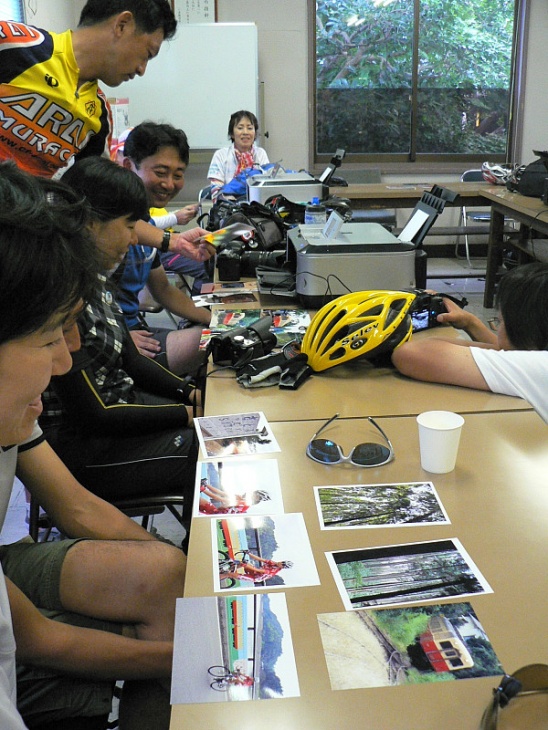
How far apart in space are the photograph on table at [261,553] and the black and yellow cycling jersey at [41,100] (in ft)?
4.59

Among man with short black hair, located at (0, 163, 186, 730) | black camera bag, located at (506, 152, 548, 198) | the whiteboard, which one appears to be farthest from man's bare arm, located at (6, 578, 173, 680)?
the whiteboard

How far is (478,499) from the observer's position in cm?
120

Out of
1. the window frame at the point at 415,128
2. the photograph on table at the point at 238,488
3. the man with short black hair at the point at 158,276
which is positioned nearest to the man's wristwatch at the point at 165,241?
the man with short black hair at the point at 158,276

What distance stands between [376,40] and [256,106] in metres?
1.32

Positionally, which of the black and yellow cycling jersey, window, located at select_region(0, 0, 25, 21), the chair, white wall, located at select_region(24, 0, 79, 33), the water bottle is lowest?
the chair

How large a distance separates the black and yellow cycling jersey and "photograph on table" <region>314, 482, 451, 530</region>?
4.64 ft

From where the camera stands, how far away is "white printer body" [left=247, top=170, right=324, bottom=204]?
131 inches

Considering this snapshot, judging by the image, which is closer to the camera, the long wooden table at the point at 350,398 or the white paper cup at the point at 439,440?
the white paper cup at the point at 439,440

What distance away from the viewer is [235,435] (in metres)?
1.48

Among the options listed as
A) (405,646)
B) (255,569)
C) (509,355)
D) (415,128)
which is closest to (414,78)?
(415,128)

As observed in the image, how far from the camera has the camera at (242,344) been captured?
1.90 meters

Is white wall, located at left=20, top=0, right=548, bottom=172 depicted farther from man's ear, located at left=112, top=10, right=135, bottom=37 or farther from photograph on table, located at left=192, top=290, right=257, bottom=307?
man's ear, located at left=112, top=10, right=135, bottom=37

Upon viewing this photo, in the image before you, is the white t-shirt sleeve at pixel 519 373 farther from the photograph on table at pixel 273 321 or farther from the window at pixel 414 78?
the window at pixel 414 78

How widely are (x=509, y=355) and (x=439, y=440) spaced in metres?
0.47
